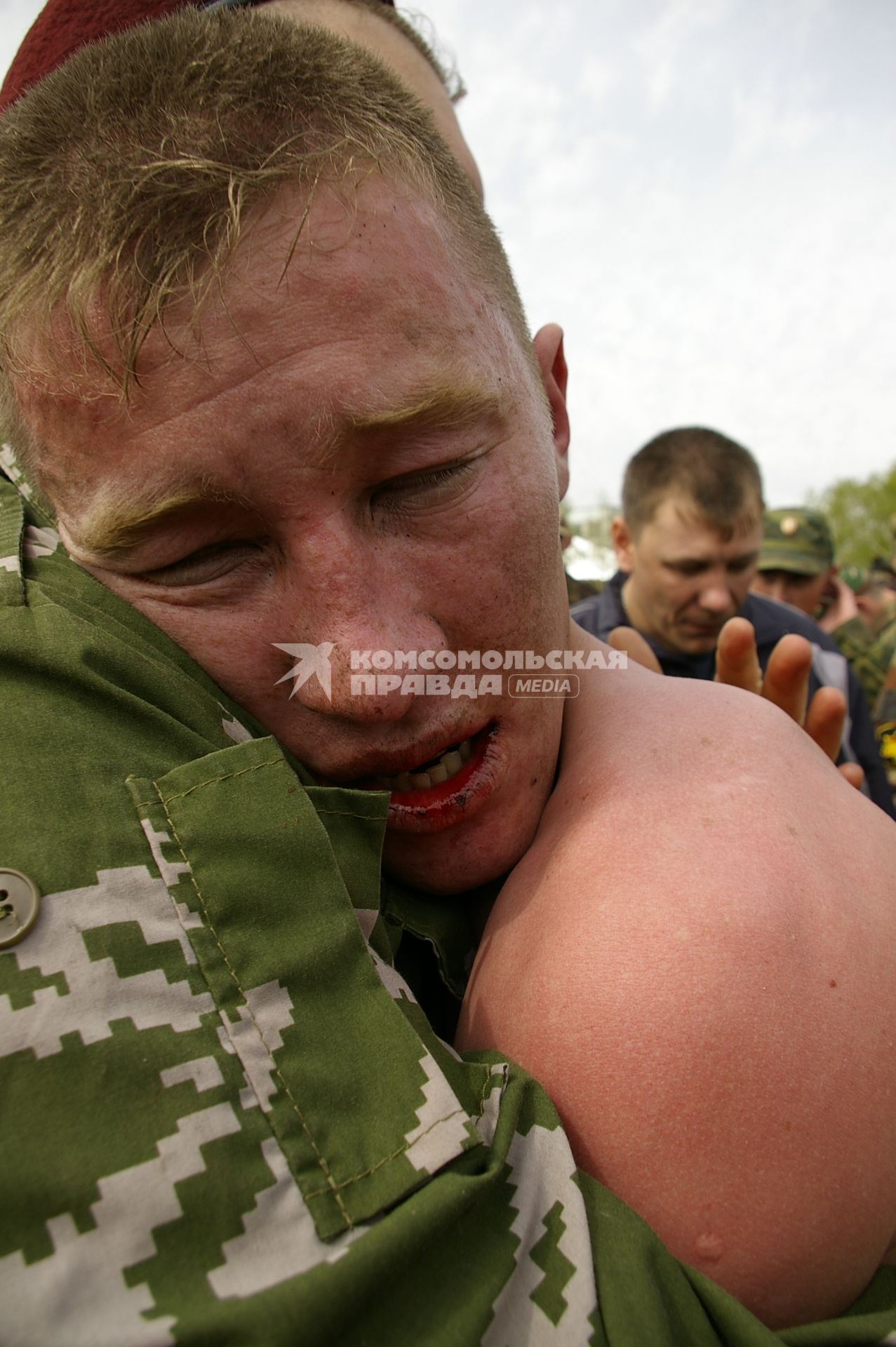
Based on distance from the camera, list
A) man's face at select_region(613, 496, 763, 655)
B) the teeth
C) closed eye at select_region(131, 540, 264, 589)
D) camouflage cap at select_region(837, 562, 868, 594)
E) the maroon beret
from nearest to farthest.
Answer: closed eye at select_region(131, 540, 264, 589), the teeth, the maroon beret, man's face at select_region(613, 496, 763, 655), camouflage cap at select_region(837, 562, 868, 594)

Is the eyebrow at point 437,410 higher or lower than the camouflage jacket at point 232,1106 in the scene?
higher

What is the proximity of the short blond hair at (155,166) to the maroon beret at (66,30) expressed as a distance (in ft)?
1.38

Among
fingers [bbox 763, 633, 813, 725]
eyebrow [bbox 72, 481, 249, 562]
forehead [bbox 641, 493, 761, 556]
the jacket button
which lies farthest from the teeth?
forehead [bbox 641, 493, 761, 556]

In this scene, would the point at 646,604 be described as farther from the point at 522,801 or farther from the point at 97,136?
the point at 97,136

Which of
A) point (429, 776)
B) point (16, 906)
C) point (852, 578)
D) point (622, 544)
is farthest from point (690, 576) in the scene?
point (852, 578)

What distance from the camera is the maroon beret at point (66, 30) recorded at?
1729 millimetres

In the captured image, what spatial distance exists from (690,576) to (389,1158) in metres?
5.21

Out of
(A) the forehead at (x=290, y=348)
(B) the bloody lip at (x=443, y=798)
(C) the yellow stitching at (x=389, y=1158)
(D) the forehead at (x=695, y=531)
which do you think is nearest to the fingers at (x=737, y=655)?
(B) the bloody lip at (x=443, y=798)

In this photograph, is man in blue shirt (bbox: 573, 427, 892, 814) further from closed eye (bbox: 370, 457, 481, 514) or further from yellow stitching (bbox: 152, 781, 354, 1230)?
yellow stitching (bbox: 152, 781, 354, 1230)

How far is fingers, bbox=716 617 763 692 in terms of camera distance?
225 centimetres

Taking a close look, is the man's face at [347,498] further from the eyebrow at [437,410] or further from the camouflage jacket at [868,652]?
the camouflage jacket at [868,652]

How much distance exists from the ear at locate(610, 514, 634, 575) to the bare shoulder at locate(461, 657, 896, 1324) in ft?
16.7

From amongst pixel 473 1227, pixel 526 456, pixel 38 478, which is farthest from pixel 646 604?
pixel 473 1227

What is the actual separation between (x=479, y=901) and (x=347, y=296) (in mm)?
1041
